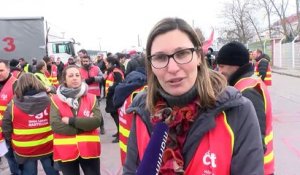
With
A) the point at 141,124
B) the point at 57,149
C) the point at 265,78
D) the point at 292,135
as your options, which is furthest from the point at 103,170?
the point at 265,78

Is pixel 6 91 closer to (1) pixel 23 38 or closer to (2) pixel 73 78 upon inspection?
(2) pixel 73 78

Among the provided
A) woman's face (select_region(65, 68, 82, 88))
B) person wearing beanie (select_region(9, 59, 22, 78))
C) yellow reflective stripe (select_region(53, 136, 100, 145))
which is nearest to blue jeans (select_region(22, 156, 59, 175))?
yellow reflective stripe (select_region(53, 136, 100, 145))

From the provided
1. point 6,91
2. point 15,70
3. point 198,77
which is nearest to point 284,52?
point 15,70

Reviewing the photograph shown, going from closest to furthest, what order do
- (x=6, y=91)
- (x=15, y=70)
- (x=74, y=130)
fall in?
(x=74, y=130) < (x=6, y=91) < (x=15, y=70)

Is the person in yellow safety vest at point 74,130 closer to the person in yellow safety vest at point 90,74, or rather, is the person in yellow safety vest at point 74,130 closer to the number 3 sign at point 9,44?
the person in yellow safety vest at point 90,74

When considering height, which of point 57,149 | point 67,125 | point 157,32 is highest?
point 157,32

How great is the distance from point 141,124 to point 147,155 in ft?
0.97

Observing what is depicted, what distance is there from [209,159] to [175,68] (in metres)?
0.39

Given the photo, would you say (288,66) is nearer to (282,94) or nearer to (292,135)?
(282,94)

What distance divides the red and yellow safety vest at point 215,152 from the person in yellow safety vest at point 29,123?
3515 millimetres

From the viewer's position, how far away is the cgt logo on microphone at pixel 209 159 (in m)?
1.55

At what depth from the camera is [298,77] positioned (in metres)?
24.6

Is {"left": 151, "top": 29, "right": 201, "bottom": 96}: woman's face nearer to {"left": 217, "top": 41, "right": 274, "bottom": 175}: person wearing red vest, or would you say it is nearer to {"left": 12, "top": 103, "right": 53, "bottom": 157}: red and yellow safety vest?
{"left": 217, "top": 41, "right": 274, "bottom": 175}: person wearing red vest

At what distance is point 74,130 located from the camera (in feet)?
13.8
